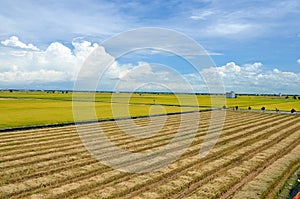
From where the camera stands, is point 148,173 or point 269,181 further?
point 148,173

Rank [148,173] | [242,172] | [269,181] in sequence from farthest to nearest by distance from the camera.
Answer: [242,172] → [148,173] → [269,181]

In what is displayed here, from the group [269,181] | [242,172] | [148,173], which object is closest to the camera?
[269,181]

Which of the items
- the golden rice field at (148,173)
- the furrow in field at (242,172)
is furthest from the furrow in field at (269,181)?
the furrow in field at (242,172)

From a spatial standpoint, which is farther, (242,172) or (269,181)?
(242,172)

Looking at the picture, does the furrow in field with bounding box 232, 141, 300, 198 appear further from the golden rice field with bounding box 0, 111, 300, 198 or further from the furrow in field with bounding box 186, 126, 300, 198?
the furrow in field with bounding box 186, 126, 300, 198

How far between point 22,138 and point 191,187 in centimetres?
1932

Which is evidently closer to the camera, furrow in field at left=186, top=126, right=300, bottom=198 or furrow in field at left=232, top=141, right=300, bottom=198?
furrow in field at left=232, top=141, right=300, bottom=198

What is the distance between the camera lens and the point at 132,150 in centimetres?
2367

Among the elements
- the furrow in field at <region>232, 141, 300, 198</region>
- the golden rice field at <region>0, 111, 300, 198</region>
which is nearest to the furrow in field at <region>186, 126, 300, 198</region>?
the golden rice field at <region>0, 111, 300, 198</region>

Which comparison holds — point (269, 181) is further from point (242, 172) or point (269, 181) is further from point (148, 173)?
point (148, 173)

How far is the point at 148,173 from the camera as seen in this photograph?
17.5 meters

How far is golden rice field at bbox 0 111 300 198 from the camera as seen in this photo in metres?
14.4

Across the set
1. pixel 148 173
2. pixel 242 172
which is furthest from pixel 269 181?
pixel 148 173

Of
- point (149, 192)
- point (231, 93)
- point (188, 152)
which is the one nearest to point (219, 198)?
point (149, 192)
